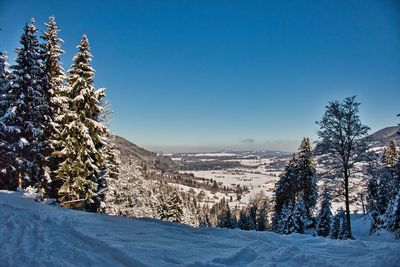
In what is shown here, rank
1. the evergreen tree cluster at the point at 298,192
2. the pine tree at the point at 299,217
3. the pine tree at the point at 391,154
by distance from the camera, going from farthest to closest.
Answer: the pine tree at the point at 391,154 < the evergreen tree cluster at the point at 298,192 < the pine tree at the point at 299,217

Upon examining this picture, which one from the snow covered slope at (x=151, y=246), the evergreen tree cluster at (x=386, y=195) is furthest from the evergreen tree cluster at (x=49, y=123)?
the evergreen tree cluster at (x=386, y=195)

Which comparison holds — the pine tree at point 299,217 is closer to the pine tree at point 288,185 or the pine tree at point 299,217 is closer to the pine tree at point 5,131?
the pine tree at point 288,185

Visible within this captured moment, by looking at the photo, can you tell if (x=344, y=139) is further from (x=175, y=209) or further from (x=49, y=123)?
(x=175, y=209)

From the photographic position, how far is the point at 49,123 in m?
23.5

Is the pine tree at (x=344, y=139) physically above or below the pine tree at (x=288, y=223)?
above

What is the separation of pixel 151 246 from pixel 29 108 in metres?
17.9

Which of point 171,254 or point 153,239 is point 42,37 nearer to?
point 153,239

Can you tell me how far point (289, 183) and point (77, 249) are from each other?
38.2 m

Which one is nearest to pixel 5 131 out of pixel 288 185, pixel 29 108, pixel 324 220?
pixel 29 108

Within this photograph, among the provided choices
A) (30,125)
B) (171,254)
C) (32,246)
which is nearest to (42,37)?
(30,125)

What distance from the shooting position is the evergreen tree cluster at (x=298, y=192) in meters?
35.3

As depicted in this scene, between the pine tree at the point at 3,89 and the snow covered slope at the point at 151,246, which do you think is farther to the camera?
the pine tree at the point at 3,89

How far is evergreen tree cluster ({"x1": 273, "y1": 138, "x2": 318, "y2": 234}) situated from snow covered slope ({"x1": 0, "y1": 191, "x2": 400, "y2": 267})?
78.9 ft

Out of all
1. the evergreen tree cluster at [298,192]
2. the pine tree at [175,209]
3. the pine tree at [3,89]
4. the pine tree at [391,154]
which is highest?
the pine tree at [3,89]
